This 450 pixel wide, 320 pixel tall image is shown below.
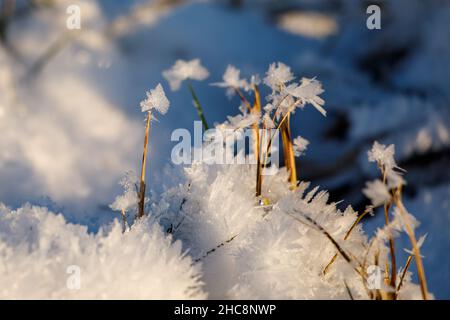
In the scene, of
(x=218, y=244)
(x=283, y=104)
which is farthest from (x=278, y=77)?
(x=218, y=244)

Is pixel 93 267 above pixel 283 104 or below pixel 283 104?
below

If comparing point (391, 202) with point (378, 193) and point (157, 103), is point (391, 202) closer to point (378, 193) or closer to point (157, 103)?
point (378, 193)

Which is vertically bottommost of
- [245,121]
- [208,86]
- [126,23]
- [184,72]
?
[245,121]

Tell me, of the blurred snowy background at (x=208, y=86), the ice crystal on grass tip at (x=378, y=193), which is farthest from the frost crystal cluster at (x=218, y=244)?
the blurred snowy background at (x=208, y=86)

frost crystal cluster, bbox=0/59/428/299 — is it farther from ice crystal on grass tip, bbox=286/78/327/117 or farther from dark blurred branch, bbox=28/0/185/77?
dark blurred branch, bbox=28/0/185/77

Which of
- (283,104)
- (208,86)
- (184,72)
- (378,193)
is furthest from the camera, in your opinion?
(208,86)

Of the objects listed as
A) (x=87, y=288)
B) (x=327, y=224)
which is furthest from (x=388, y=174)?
(x=87, y=288)

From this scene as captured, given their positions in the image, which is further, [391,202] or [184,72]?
[184,72]

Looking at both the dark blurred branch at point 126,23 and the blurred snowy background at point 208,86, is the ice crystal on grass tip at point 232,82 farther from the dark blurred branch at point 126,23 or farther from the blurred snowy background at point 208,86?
the dark blurred branch at point 126,23

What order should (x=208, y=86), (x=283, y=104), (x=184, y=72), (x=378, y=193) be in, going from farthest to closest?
(x=208, y=86) → (x=184, y=72) → (x=283, y=104) → (x=378, y=193)
